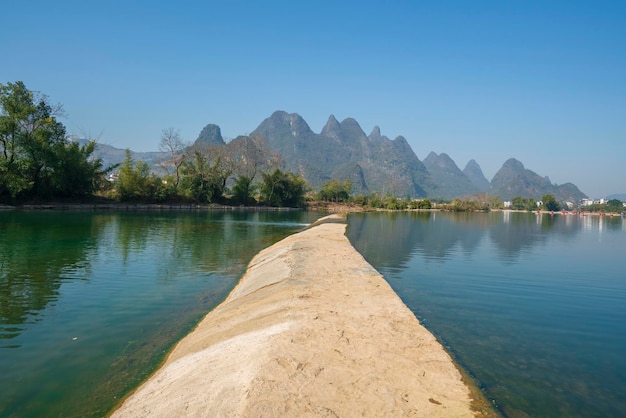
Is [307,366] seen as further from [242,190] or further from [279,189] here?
[279,189]

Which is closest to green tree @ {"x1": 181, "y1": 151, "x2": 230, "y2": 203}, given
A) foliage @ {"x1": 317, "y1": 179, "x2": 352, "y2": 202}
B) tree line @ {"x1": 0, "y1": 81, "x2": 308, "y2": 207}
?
tree line @ {"x1": 0, "y1": 81, "x2": 308, "y2": 207}

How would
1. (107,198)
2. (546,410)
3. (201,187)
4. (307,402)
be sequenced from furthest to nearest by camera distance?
(201,187), (107,198), (546,410), (307,402)

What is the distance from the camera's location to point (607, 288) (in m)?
18.7

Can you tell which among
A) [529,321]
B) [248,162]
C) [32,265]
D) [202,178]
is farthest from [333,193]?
[529,321]

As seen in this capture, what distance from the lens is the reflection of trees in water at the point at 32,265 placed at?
38.4 feet

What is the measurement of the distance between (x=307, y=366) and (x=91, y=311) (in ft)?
28.5

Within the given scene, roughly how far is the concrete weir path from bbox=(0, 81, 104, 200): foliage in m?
57.1

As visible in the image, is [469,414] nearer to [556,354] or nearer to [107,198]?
[556,354]

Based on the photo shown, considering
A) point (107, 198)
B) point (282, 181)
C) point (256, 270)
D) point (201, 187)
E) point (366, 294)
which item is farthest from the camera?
point (282, 181)

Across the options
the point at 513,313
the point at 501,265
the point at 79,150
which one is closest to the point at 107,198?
the point at 79,150

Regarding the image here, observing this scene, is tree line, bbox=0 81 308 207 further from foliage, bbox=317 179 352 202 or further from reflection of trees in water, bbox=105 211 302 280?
reflection of trees in water, bbox=105 211 302 280

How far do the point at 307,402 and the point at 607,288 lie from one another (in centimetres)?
1943

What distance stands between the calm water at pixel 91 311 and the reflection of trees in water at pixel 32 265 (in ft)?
0.13

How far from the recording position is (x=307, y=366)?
22.0 feet
